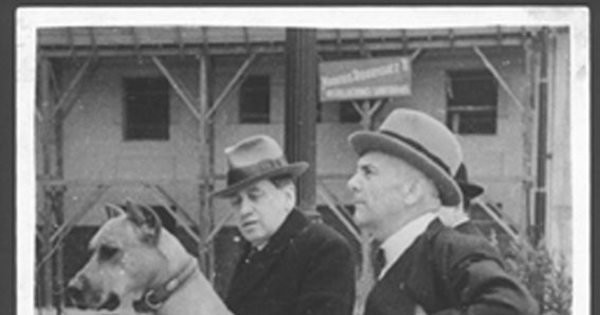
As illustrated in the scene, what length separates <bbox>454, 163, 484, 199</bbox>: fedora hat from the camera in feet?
12.8

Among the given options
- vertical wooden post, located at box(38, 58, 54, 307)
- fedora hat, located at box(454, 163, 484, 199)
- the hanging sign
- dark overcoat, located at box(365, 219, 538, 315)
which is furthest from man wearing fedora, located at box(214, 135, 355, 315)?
vertical wooden post, located at box(38, 58, 54, 307)

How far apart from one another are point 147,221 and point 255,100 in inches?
15.8

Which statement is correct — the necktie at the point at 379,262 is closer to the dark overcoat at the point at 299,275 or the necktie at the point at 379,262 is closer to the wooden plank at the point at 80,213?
the dark overcoat at the point at 299,275

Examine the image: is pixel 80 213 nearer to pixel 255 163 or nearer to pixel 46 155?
pixel 46 155

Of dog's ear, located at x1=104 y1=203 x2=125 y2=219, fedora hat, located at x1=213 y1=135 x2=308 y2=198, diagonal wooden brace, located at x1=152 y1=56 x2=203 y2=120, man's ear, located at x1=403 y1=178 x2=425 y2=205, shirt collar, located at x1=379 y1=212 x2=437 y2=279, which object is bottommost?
shirt collar, located at x1=379 y1=212 x2=437 y2=279

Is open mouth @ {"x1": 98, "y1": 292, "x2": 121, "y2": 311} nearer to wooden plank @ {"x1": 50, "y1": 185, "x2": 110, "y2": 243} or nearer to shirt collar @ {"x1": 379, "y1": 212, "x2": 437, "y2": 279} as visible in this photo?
wooden plank @ {"x1": 50, "y1": 185, "x2": 110, "y2": 243}

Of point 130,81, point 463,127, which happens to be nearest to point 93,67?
point 130,81

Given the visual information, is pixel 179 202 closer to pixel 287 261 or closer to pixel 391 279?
pixel 287 261

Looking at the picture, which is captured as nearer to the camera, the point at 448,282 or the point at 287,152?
the point at 448,282

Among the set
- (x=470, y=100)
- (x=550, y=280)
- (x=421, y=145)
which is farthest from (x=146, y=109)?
(x=550, y=280)

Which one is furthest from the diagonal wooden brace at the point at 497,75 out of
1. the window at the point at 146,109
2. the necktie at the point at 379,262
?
the window at the point at 146,109

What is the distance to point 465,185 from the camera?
390cm

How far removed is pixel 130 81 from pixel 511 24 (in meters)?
0.95

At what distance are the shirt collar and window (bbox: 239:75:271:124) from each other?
0.42 metres
